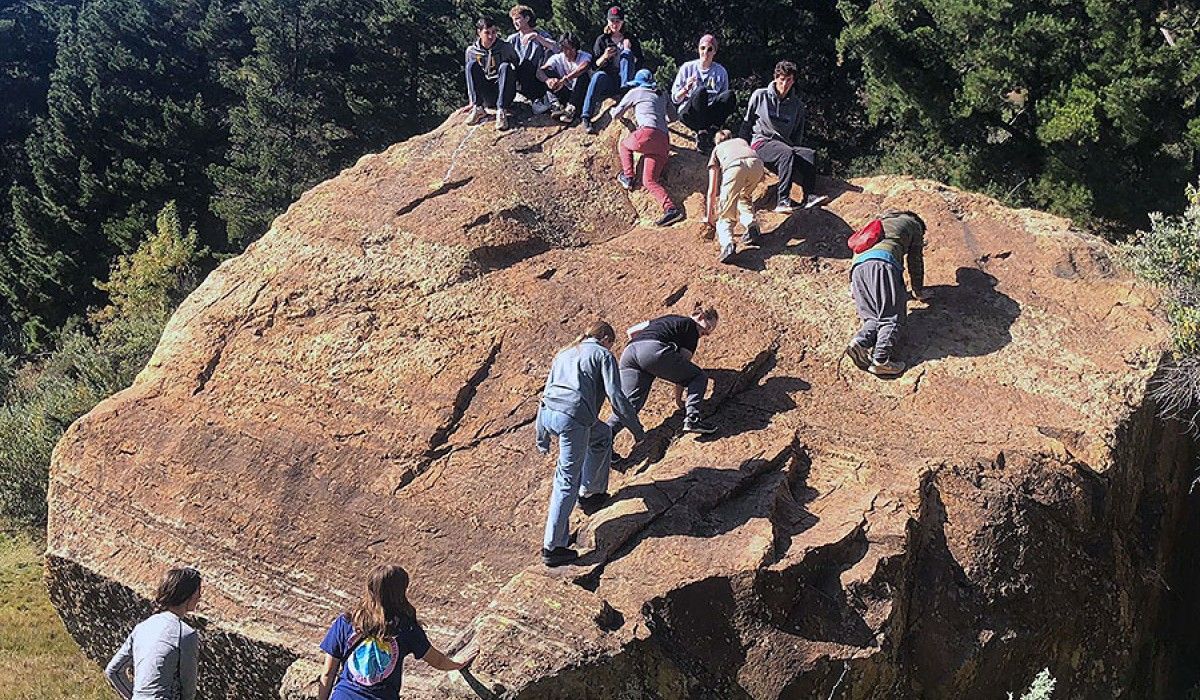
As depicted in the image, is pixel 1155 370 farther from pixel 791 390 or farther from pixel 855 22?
pixel 855 22

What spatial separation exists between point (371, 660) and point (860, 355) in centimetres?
544

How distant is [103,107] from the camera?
123ft

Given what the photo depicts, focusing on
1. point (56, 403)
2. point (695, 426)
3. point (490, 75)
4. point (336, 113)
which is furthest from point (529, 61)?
point (336, 113)

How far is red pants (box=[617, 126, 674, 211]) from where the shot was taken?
1167 centimetres

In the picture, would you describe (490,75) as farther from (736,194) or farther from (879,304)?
(879,304)

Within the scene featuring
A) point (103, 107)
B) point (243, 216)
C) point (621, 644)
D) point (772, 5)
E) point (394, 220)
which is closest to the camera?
point (621, 644)

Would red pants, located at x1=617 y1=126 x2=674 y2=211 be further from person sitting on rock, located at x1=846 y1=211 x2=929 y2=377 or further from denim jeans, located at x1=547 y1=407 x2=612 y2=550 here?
denim jeans, located at x1=547 y1=407 x2=612 y2=550

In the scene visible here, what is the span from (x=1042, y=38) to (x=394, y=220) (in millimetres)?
13820

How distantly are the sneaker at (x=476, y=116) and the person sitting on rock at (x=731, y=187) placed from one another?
12.9 ft

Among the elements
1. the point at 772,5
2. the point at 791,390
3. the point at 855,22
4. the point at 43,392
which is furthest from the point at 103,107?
the point at 791,390

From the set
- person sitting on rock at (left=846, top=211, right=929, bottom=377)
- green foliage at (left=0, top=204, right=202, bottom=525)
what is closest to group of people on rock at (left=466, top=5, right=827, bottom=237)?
person sitting on rock at (left=846, top=211, right=929, bottom=377)

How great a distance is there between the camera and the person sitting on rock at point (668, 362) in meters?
8.35

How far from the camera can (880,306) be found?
9078mm

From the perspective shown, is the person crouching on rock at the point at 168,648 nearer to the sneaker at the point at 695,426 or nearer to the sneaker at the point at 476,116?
the sneaker at the point at 695,426
